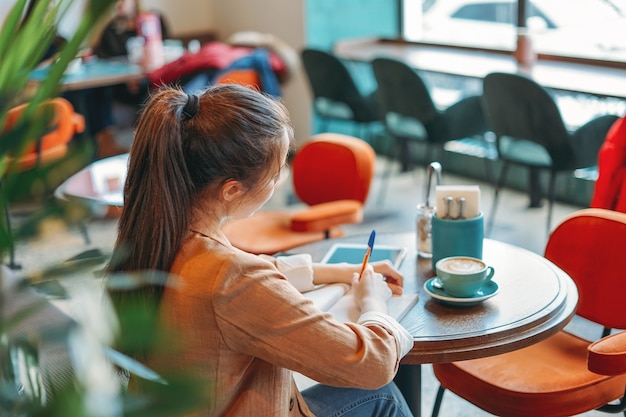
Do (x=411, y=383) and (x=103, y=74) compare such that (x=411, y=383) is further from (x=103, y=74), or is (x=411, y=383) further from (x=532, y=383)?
(x=103, y=74)

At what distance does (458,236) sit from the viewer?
1775 millimetres

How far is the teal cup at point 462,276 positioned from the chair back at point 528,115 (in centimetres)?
191

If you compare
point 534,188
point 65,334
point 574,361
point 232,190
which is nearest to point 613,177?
point 574,361

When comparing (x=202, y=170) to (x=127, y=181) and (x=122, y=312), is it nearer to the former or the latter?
(x=127, y=181)

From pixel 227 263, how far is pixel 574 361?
3.31 feet

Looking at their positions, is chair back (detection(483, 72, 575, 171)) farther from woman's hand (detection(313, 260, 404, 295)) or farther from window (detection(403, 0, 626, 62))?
woman's hand (detection(313, 260, 404, 295))

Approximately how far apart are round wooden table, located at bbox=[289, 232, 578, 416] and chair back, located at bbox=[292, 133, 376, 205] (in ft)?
3.07

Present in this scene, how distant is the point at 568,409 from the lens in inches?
69.5

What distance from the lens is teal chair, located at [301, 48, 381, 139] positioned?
470 centimetres

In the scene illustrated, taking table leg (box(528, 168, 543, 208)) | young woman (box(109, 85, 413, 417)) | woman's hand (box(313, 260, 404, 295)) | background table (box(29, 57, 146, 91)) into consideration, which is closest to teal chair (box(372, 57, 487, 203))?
table leg (box(528, 168, 543, 208))

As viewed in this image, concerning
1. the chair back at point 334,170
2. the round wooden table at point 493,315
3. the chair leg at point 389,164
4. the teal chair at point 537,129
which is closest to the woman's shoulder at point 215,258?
the round wooden table at point 493,315

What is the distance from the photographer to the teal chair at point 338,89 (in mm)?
4699

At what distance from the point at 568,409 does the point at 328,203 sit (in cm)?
135

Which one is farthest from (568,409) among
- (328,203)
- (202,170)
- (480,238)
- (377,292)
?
(328,203)
